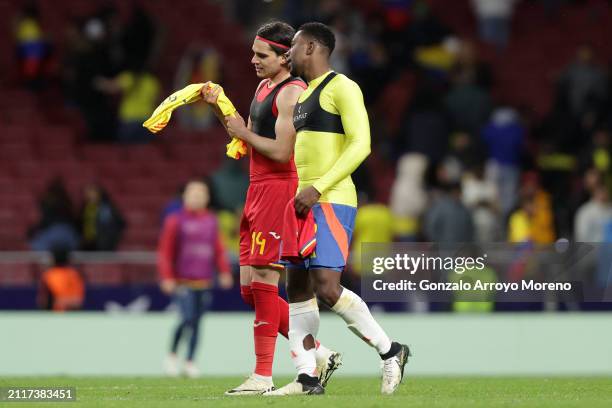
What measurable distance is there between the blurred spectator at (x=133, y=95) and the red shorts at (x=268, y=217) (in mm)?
11457

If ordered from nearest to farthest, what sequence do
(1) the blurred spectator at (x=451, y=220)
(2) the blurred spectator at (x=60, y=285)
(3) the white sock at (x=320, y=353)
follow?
(3) the white sock at (x=320, y=353) → (2) the blurred spectator at (x=60, y=285) → (1) the blurred spectator at (x=451, y=220)

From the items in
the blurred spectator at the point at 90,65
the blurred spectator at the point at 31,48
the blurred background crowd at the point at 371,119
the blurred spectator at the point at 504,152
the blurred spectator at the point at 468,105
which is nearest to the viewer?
the blurred background crowd at the point at 371,119

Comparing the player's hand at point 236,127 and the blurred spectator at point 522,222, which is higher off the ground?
the player's hand at point 236,127

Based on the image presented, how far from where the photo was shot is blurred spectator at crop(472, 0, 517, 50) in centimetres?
2362

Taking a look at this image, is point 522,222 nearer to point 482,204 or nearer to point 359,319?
point 482,204

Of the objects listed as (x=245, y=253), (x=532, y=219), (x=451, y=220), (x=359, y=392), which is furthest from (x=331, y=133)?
(x=532, y=219)

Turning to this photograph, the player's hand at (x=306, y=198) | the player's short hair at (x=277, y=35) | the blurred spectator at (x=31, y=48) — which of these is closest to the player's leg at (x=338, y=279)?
the player's hand at (x=306, y=198)

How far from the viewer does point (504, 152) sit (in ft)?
66.6

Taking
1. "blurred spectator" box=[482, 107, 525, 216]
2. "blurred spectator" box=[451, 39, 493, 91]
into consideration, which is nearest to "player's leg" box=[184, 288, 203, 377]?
"blurred spectator" box=[482, 107, 525, 216]

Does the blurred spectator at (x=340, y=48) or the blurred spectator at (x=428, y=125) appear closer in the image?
the blurred spectator at (x=428, y=125)

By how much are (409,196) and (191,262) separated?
17.6ft

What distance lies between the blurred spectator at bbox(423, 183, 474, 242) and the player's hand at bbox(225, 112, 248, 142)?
7.68 meters

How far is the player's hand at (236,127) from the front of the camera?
10070 millimetres

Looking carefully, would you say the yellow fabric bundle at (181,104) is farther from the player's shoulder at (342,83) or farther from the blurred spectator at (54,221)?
the blurred spectator at (54,221)
